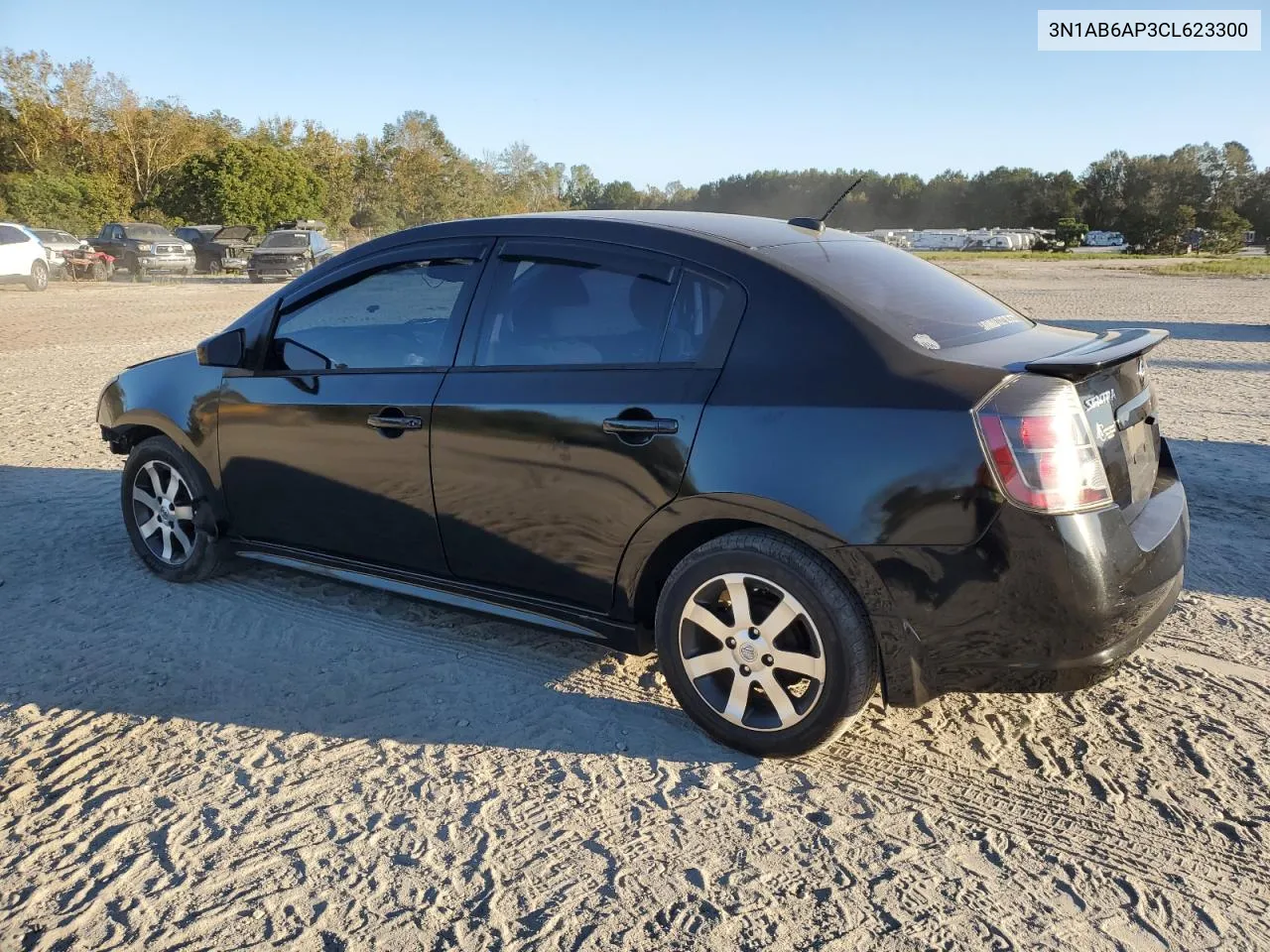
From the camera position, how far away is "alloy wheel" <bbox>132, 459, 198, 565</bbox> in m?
4.91

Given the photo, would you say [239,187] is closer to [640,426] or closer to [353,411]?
[353,411]

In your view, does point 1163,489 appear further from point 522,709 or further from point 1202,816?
point 522,709

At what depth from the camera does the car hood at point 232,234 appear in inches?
1412

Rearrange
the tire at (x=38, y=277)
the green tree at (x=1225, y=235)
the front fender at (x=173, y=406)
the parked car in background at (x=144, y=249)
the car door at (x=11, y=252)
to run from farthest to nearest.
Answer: the green tree at (x=1225, y=235), the parked car in background at (x=144, y=249), the tire at (x=38, y=277), the car door at (x=11, y=252), the front fender at (x=173, y=406)

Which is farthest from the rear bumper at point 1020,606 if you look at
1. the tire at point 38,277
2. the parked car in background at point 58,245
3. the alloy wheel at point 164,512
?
the parked car in background at point 58,245

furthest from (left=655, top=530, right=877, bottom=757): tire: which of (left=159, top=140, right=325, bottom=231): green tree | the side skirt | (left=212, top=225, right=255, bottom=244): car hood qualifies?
(left=159, top=140, right=325, bottom=231): green tree

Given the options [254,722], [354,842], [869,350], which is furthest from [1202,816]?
[254,722]

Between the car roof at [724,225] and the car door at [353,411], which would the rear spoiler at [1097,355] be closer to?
the car roof at [724,225]

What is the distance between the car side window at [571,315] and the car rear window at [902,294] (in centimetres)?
48

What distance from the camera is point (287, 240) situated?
3078cm

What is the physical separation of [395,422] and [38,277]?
1050 inches

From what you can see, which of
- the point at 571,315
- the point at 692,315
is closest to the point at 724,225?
the point at 692,315

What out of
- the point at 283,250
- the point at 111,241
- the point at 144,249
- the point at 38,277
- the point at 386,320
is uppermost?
the point at 111,241

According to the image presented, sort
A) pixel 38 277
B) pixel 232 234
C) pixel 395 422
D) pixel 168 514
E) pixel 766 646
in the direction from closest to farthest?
pixel 766 646
pixel 395 422
pixel 168 514
pixel 38 277
pixel 232 234
